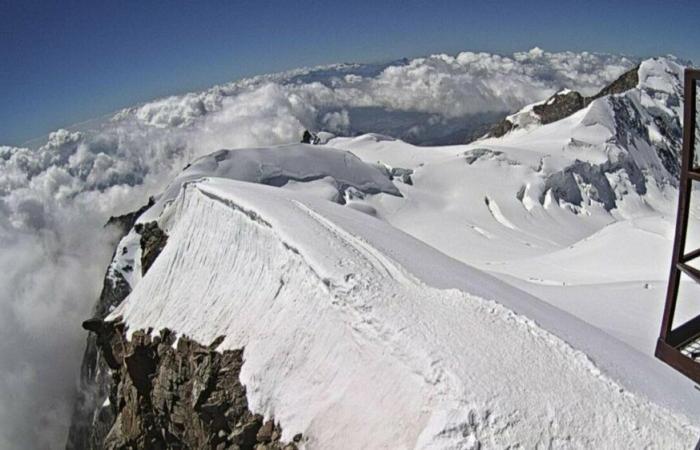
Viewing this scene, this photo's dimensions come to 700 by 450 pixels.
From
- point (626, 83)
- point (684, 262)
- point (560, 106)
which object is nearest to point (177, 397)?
point (684, 262)

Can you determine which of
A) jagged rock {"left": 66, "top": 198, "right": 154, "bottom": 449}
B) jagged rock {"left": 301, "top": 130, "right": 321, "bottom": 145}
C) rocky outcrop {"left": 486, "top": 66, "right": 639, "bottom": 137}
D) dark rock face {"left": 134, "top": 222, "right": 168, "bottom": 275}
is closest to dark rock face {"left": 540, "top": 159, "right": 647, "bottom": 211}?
rocky outcrop {"left": 486, "top": 66, "right": 639, "bottom": 137}

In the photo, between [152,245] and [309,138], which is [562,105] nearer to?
[309,138]

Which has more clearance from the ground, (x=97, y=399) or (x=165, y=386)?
(x=165, y=386)

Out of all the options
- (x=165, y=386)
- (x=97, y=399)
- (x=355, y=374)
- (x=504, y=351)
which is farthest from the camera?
(x=97, y=399)

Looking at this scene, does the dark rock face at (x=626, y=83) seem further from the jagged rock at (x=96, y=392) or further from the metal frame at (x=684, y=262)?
the metal frame at (x=684, y=262)

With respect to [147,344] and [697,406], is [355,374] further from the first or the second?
[147,344]

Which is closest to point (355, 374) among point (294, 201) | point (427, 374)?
point (427, 374)

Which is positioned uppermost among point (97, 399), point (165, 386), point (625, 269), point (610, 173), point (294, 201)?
point (294, 201)
